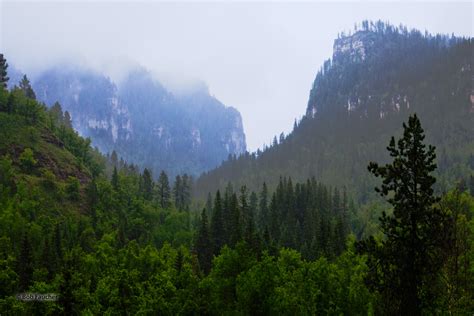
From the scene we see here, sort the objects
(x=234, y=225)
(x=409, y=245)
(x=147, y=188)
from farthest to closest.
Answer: (x=147, y=188), (x=234, y=225), (x=409, y=245)

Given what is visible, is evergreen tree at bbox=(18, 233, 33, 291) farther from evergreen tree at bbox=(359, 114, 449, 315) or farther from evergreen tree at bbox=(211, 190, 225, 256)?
evergreen tree at bbox=(359, 114, 449, 315)

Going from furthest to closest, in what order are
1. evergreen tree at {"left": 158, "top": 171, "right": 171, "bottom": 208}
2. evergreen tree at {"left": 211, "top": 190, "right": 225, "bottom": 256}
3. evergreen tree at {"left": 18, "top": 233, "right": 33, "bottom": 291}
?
evergreen tree at {"left": 158, "top": 171, "right": 171, "bottom": 208}, evergreen tree at {"left": 211, "top": 190, "right": 225, "bottom": 256}, evergreen tree at {"left": 18, "top": 233, "right": 33, "bottom": 291}

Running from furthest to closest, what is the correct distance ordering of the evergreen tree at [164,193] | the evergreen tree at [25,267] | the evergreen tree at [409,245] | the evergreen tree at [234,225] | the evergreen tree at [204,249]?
the evergreen tree at [164,193]
the evergreen tree at [204,249]
the evergreen tree at [234,225]
the evergreen tree at [25,267]
the evergreen tree at [409,245]

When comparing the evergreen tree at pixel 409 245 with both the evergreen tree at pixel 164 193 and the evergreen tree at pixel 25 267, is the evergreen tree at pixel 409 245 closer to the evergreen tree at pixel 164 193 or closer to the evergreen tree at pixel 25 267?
the evergreen tree at pixel 25 267

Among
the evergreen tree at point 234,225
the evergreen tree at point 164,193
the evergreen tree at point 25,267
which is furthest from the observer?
the evergreen tree at point 164,193

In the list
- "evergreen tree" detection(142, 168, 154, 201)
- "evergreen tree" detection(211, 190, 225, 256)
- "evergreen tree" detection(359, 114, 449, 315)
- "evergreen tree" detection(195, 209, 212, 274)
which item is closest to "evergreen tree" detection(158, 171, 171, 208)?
"evergreen tree" detection(142, 168, 154, 201)

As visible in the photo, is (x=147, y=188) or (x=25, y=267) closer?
(x=25, y=267)

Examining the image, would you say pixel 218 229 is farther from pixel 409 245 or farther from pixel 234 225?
pixel 409 245

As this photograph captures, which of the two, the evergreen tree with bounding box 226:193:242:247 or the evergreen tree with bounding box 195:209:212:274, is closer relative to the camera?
the evergreen tree with bounding box 226:193:242:247

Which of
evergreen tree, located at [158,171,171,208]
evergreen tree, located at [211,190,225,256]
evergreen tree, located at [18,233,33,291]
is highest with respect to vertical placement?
evergreen tree, located at [158,171,171,208]

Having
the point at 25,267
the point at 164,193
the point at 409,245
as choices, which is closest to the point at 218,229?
the point at 25,267

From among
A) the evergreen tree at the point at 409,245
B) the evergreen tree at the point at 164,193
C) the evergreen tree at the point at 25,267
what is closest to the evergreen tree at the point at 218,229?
the evergreen tree at the point at 25,267

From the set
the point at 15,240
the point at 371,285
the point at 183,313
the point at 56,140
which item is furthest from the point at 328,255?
the point at 56,140

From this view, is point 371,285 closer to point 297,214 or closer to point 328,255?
Result: point 328,255
